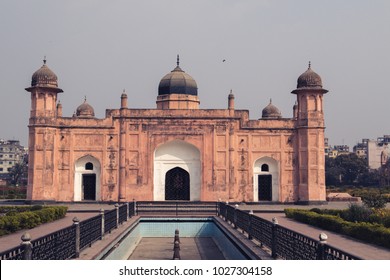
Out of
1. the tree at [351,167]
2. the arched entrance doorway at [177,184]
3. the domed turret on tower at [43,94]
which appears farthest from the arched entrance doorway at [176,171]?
the tree at [351,167]

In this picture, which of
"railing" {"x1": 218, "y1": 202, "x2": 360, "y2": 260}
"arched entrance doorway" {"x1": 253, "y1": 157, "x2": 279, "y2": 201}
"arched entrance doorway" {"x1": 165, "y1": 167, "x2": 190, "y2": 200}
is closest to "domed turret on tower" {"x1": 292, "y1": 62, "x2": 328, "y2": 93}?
"arched entrance doorway" {"x1": 253, "y1": 157, "x2": 279, "y2": 201}

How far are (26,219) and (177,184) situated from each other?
12.9 meters

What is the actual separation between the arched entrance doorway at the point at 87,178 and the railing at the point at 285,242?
14.1 meters

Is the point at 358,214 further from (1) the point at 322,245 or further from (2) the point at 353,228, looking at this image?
(1) the point at 322,245

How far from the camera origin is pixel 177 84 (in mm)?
28359

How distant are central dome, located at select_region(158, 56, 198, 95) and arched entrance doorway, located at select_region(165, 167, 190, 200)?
5.10m

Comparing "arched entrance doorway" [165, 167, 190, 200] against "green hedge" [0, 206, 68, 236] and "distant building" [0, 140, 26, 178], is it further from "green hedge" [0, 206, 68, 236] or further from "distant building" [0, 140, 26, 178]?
"distant building" [0, 140, 26, 178]

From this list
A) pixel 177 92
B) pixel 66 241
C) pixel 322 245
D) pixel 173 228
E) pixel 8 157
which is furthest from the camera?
pixel 8 157

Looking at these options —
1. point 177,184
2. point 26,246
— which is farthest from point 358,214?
point 177,184

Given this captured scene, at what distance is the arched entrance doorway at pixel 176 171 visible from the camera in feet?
83.5
